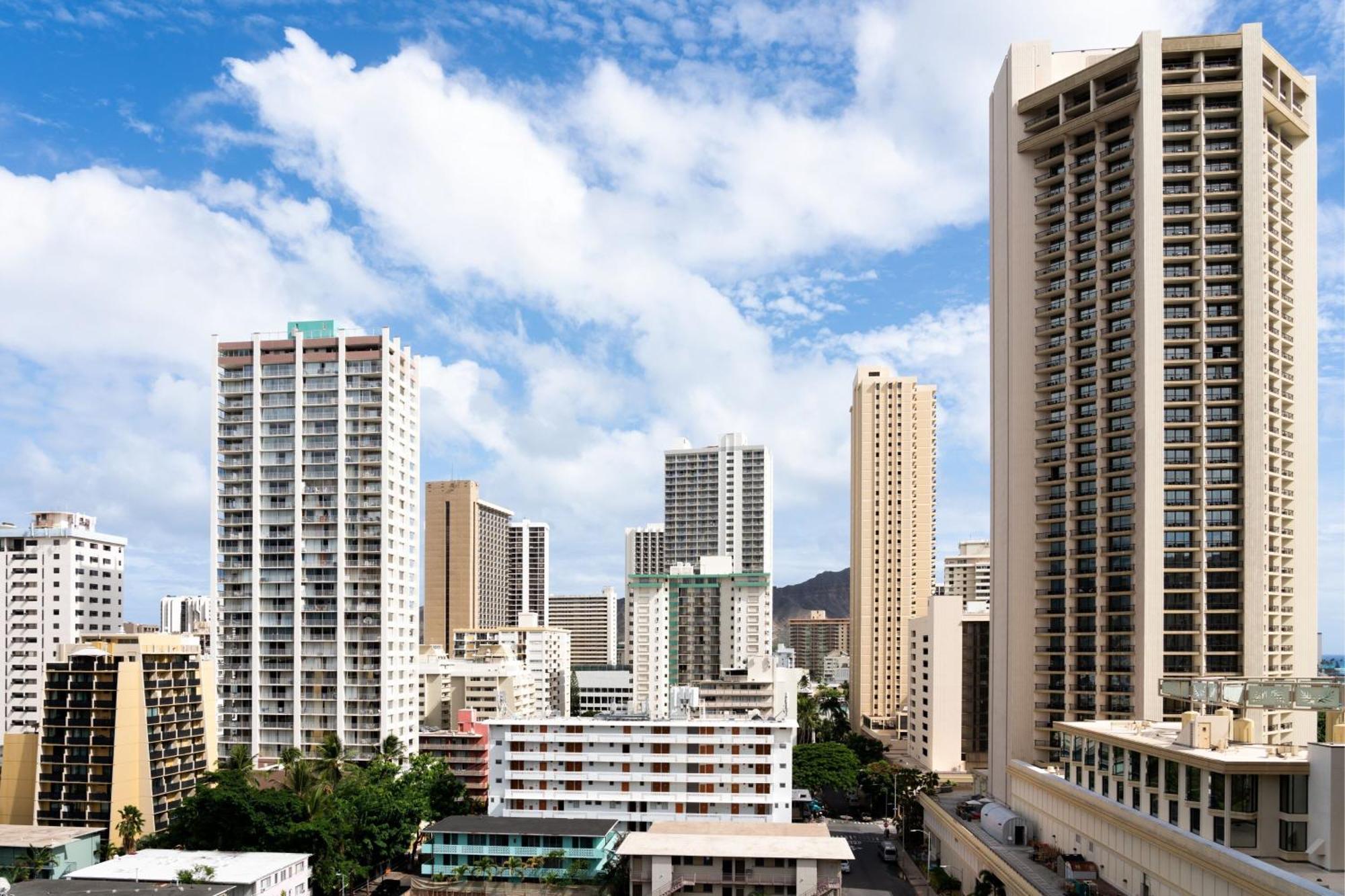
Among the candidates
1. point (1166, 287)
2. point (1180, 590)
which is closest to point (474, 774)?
point (1180, 590)

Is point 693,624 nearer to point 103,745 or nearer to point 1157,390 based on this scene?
point 103,745

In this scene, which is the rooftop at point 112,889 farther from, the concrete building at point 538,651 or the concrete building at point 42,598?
the concrete building at point 538,651

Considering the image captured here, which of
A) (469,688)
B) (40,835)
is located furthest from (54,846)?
(469,688)

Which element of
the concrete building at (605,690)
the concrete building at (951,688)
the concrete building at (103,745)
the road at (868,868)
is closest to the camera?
the road at (868,868)

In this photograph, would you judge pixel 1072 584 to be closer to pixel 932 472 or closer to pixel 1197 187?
pixel 1197 187

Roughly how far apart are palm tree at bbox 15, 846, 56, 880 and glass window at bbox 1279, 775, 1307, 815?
239 ft

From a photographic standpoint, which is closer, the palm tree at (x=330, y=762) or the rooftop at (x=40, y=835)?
the rooftop at (x=40, y=835)

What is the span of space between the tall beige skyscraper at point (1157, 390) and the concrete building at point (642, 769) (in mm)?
17827

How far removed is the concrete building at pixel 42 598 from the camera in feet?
373

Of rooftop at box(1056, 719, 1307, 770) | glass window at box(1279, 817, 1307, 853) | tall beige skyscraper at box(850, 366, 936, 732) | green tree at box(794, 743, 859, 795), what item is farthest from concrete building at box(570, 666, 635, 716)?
glass window at box(1279, 817, 1307, 853)

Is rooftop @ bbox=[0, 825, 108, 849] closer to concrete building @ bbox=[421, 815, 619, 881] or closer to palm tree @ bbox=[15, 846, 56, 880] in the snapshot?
palm tree @ bbox=[15, 846, 56, 880]

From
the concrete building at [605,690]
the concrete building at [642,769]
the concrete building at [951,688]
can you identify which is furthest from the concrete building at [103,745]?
the concrete building at [605,690]

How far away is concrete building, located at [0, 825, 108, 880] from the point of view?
66.4 metres

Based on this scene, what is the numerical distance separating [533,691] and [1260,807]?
11753 centimetres
